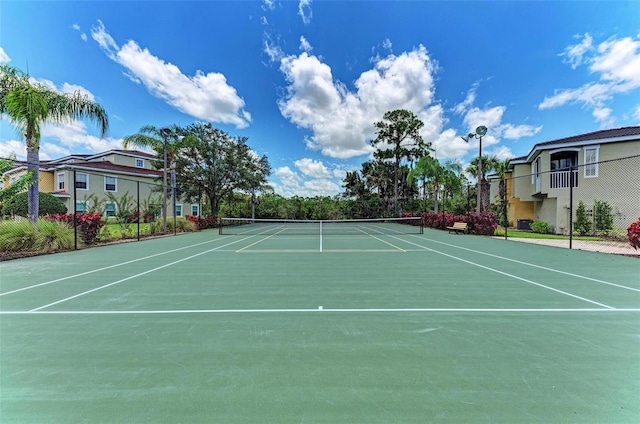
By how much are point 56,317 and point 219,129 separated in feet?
71.5

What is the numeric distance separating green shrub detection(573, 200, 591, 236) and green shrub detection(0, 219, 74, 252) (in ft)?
78.7

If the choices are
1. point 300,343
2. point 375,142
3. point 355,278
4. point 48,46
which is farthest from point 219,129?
point 300,343

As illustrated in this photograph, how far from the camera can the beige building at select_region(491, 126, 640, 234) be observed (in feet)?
46.0

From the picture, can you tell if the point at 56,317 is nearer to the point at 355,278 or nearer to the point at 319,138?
the point at 355,278

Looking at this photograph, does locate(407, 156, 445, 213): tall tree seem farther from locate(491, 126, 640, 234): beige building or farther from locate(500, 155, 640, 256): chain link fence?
locate(500, 155, 640, 256): chain link fence

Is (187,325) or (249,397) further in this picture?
(187,325)

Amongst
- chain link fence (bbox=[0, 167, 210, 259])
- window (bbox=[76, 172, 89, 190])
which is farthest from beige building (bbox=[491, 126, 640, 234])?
window (bbox=[76, 172, 89, 190])

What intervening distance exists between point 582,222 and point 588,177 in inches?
106

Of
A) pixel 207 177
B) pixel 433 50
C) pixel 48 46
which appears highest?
pixel 433 50

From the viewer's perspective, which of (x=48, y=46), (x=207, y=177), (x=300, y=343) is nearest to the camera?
(x=300, y=343)

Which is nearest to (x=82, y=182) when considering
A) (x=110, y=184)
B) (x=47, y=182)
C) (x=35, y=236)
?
(x=110, y=184)

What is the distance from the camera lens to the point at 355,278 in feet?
17.7

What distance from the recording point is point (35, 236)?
29.3 ft

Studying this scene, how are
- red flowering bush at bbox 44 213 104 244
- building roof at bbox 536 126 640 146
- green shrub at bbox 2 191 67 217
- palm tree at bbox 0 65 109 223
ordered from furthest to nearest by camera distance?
green shrub at bbox 2 191 67 217, building roof at bbox 536 126 640 146, red flowering bush at bbox 44 213 104 244, palm tree at bbox 0 65 109 223
